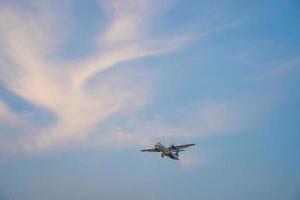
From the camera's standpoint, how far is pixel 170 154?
558 feet

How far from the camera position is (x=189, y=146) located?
170 meters

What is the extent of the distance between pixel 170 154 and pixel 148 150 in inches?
432

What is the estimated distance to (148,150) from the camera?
177 metres

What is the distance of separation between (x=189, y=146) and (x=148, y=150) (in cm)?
1769

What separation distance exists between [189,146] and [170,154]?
8.23 metres
